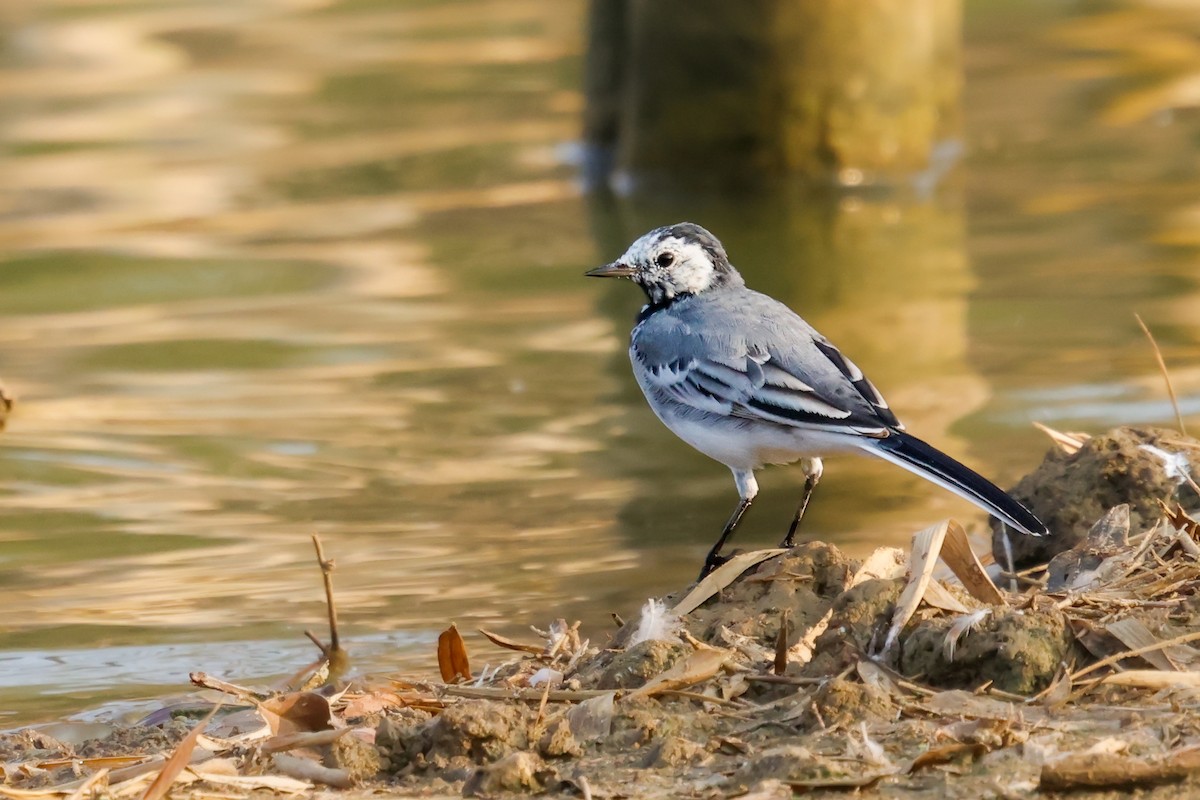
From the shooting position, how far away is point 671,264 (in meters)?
6.94

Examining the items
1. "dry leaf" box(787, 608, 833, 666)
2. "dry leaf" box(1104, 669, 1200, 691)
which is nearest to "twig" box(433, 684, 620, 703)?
"dry leaf" box(787, 608, 833, 666)

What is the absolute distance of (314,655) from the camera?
6.23m

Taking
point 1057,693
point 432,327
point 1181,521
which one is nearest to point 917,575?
point 1057,693

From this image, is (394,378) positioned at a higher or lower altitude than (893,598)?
lower

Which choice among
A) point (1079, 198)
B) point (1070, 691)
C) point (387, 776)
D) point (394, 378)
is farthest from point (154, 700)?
point (1079, 198)

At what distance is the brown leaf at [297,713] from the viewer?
15.4ft

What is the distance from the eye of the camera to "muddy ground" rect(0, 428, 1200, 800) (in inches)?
158

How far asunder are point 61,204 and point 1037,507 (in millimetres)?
11417

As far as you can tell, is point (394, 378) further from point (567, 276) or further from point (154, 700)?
point (154, 700)

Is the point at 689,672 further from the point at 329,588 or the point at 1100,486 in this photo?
the point at 1100,486

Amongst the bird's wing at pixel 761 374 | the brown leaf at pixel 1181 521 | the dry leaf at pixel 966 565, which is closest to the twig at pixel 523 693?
the dry leaf at pixel 966 565

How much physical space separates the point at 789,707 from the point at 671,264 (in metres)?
2.73

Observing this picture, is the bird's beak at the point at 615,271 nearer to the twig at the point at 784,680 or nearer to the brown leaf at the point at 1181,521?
the brown leaf at the point at 1181,521

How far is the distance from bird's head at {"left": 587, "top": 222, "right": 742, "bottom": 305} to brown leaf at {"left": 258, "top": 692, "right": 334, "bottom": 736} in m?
2.55
